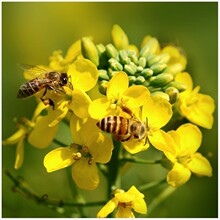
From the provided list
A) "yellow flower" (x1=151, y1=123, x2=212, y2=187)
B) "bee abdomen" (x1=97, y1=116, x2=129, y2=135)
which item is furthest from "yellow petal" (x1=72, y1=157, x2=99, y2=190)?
"yellow flower" (x1=151, y1=123, x2=212, y2=187)

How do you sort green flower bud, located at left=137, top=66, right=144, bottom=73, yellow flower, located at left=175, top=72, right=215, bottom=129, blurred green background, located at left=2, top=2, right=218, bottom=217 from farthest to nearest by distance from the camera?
blurred green background, located at left=2, top=2, right=218, bottom=217 < yellow flower, located at left=175, top=72, right=215, bottom=129 < green flower bud, located at left=137, top=66, right=144, bottom=73

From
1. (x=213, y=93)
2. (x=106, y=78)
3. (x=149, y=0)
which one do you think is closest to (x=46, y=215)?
(x=106, y=78)

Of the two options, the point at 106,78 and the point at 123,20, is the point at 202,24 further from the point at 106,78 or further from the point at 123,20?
the point at 106,78

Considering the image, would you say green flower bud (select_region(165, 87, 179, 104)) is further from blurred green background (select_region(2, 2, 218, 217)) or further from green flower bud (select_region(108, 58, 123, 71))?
blurred green background (select_region(2, 2, 218, 217))

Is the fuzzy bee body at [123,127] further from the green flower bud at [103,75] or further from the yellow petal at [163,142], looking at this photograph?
the green flower bud at [103,75]

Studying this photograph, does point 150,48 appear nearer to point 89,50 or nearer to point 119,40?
point 119,40

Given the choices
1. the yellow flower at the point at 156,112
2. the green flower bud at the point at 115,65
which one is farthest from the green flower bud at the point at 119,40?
the yellow flower at the point at 156,112

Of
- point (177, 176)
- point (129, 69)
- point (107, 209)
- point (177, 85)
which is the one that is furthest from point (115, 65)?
point (107, 209)
